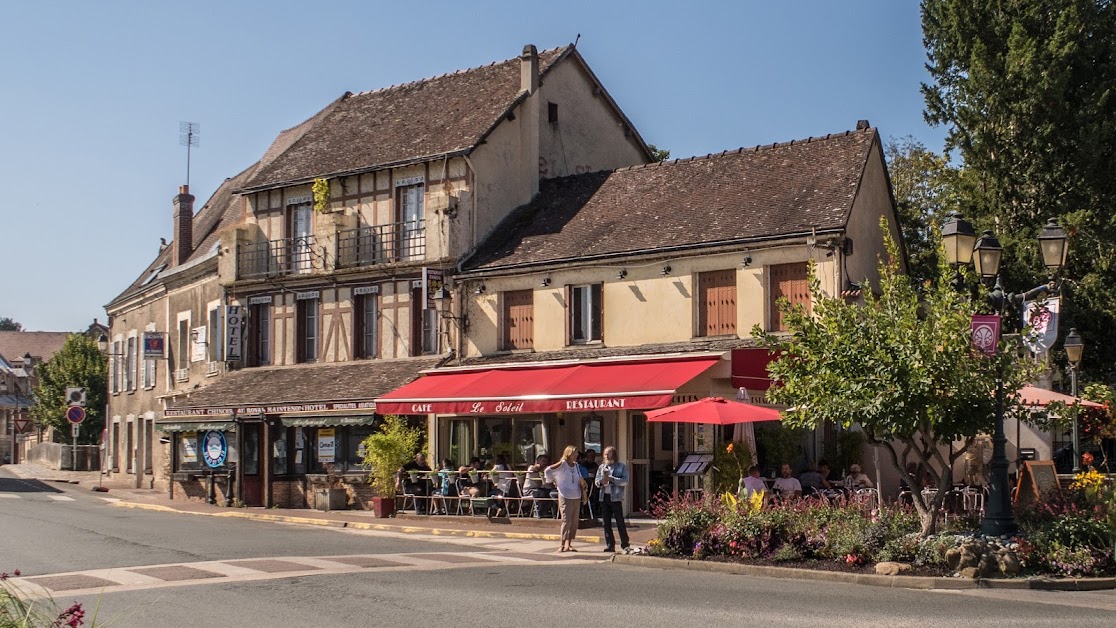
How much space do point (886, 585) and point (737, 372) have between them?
341 inches

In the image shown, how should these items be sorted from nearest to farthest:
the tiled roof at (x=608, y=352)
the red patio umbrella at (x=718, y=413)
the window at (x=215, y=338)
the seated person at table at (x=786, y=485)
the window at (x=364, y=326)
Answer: the red patio umbrella at (x=718, y=413), the seated person at table at (x=786, y=485), the tiled roof at (x=608, y=352), the window at (x=364, y=326), the window at (x=215, y=338)

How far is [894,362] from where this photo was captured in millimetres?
14766

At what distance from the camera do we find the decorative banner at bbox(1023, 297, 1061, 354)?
15.3 m

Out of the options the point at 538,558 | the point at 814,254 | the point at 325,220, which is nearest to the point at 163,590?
the point at 538,558

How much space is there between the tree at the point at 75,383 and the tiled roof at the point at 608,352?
116 ft

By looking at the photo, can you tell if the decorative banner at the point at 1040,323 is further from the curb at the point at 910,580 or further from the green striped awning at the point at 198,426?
the green striped awning at the point at 198,426

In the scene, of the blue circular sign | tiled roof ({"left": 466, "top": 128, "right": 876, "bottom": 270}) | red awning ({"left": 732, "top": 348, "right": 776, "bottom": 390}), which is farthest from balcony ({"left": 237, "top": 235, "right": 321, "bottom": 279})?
red awning ({"left": 732, "top": 348, "right": 776, "bottom": 390})

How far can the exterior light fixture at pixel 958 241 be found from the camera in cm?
1432

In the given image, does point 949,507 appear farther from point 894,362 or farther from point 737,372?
point 894,362

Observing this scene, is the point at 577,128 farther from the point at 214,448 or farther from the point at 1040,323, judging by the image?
the point at 1040,323

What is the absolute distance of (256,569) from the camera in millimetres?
14953

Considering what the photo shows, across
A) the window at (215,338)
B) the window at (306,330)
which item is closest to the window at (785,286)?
the window at (306,330)

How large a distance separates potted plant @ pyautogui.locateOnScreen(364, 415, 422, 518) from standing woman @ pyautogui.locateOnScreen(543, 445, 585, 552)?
711cm

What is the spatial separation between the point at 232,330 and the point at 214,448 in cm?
317
